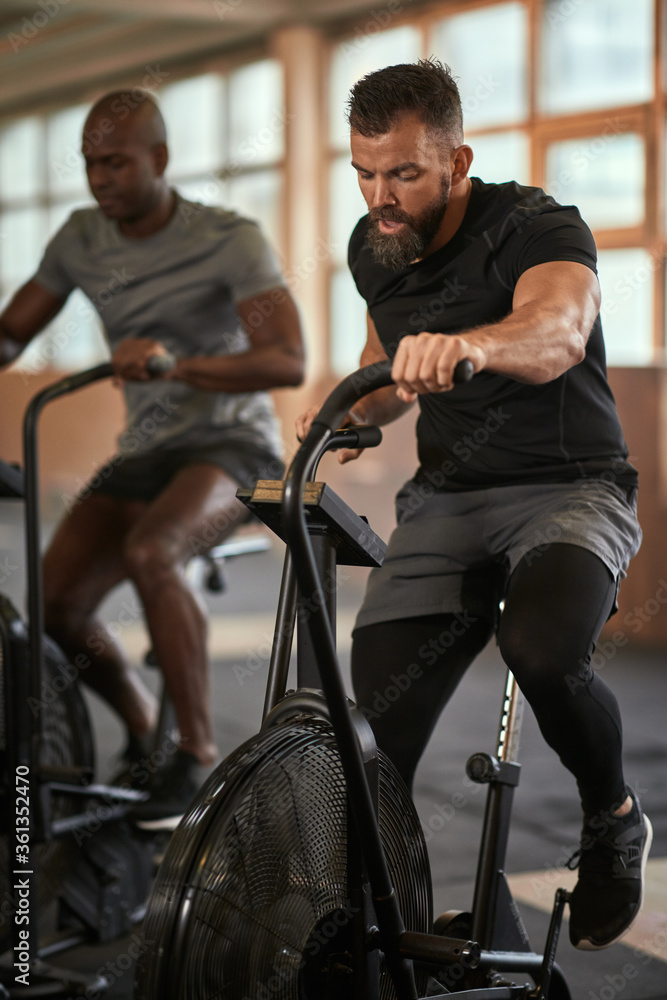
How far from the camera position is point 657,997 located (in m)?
2.22

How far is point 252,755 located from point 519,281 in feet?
2.36

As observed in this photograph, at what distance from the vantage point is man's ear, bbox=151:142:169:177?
2.74 meters

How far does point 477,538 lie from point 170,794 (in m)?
1.04

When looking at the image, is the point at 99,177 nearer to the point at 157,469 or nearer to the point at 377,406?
the point at 157,469

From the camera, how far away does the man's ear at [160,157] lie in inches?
108

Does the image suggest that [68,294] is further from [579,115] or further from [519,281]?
[579,115]

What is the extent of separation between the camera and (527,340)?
1391 mm

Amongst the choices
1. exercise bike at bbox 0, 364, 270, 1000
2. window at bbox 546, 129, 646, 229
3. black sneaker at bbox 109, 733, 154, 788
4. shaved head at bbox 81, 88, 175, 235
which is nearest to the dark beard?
exercise bike at bbox 0, 364, 270, 1000

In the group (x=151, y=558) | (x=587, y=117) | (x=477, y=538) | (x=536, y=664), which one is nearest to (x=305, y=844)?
(x=536, y=664)

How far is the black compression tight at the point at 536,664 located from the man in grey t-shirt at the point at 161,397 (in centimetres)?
82

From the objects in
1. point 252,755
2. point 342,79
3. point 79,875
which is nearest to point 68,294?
point 79,875

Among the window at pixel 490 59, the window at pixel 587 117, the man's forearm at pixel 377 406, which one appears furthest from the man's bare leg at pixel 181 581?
the window at pixel 490 59

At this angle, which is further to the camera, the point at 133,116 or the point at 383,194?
the point at 133,116

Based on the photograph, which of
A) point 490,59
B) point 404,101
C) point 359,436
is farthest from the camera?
point 490,59
